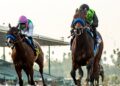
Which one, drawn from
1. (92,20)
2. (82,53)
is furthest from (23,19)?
(82,53)

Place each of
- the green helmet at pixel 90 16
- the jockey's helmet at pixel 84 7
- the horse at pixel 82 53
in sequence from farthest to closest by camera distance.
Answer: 1. the green helmet at pixel 90 16
2. the jockey's helmet at pixel 84 7
3. the horse at pixel 82 53

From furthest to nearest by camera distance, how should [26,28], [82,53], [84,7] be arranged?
1. [26,28]
2. [84,7]
3. [82,53]

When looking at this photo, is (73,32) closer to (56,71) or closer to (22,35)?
(22,35)

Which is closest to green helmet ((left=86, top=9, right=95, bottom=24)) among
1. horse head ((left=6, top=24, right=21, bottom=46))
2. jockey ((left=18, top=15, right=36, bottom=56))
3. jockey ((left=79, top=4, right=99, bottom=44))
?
jockey ((left=79, top=4, right=99, bottom=44))

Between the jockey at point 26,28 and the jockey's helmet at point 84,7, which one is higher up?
the jockey's helmet at point 84,7

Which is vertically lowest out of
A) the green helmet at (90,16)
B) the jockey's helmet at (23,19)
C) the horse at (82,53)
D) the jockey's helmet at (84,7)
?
the horse at (82,53)

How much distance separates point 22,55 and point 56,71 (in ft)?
519

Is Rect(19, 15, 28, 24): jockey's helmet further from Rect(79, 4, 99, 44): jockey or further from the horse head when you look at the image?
Rect(79, 4, 99, 44): jockey

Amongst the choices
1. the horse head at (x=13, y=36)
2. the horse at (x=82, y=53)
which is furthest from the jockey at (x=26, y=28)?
the horse at (x=82, y=53)

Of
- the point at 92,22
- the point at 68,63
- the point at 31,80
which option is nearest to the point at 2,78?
the point at 31,80

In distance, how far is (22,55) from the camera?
16.7m

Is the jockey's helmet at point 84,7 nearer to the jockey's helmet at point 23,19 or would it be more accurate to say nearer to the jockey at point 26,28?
the jockey at point 26,28

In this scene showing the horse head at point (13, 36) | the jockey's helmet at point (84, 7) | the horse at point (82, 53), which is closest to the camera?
the horse at point (82, 53)

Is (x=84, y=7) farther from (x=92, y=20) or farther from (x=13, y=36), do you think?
(x=13, y=36)
